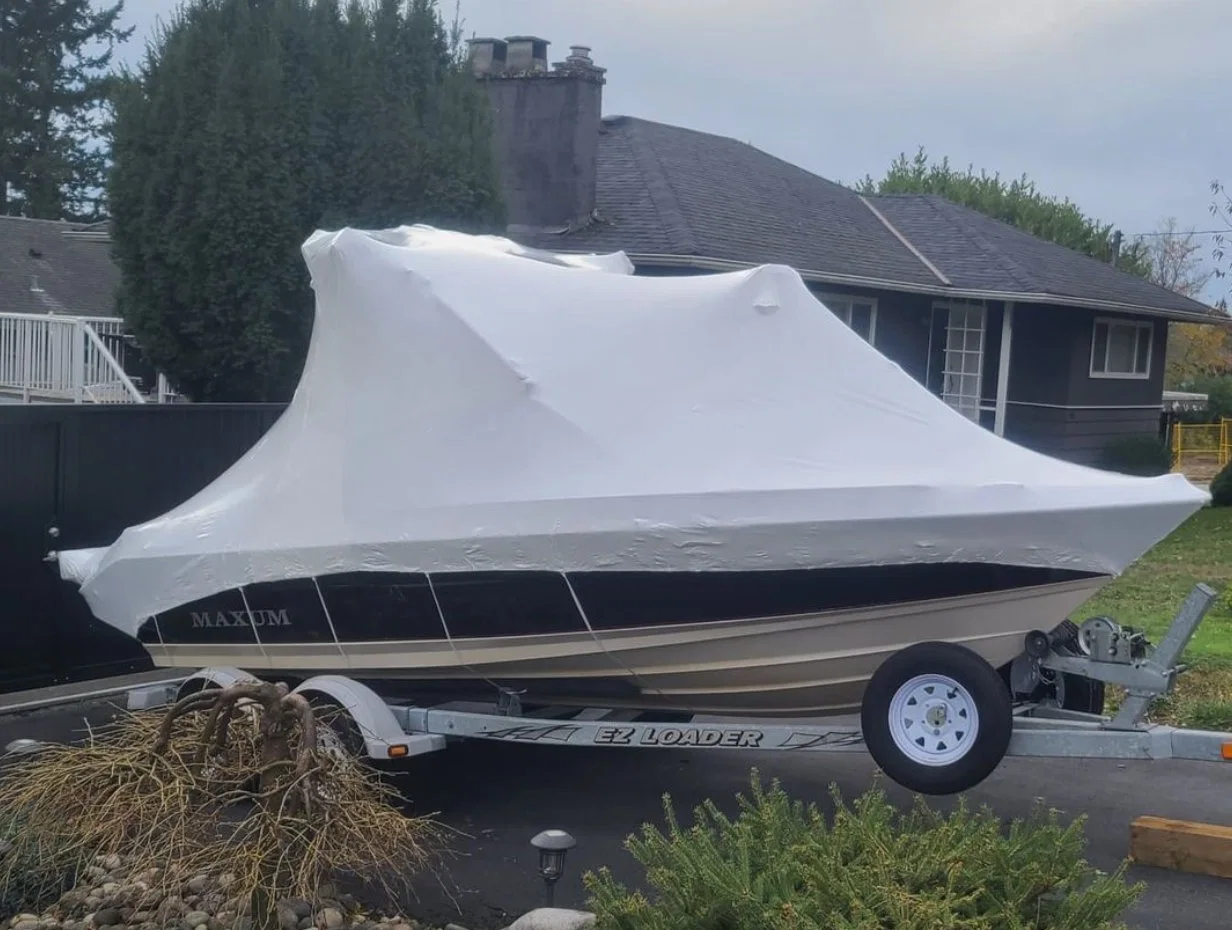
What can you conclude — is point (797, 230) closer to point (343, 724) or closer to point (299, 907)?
point (343, 724)

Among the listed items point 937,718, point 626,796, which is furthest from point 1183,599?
point 937,718

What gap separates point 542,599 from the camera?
276 inches

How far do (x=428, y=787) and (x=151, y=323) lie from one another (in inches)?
273

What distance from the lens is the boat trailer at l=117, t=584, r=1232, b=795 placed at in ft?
21.0

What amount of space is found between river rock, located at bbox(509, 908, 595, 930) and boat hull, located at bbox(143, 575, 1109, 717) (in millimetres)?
1504

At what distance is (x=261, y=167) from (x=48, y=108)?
39638mm

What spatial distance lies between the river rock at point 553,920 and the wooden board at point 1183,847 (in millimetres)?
2820

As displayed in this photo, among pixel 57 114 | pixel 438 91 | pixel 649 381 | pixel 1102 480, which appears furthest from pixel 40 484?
pixel 57 114

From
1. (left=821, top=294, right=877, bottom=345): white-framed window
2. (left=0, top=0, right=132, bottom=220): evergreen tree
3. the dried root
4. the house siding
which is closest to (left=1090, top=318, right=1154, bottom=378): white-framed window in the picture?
the house siding

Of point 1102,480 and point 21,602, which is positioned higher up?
point 1102,480

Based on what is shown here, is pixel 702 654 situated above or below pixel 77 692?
above

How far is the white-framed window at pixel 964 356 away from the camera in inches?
963

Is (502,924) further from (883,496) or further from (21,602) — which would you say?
(21,602)

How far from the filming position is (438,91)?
555 inches
